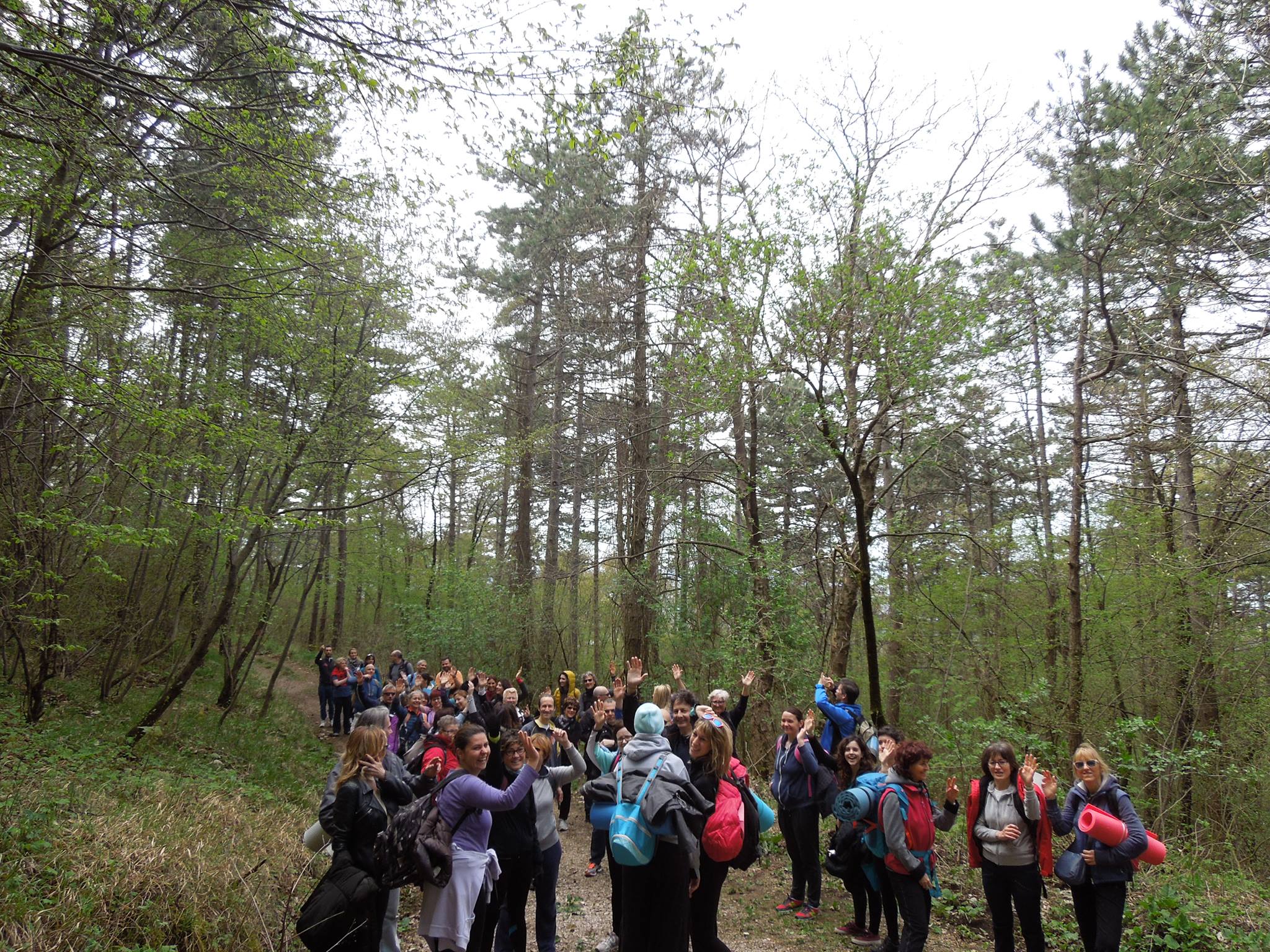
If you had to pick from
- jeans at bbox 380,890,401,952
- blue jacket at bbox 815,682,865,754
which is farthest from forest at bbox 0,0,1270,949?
jeans at bbox 380,890,401,952

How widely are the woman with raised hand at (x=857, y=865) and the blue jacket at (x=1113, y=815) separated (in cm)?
128

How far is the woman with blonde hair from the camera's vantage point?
3.46 metres

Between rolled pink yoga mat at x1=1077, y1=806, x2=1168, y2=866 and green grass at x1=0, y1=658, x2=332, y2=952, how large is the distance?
458 cm

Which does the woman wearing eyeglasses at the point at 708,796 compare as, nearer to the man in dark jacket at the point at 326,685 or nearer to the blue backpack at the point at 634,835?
the blue backpack at the point at 634,835

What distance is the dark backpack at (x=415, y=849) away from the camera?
345cm

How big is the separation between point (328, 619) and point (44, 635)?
62.1ft

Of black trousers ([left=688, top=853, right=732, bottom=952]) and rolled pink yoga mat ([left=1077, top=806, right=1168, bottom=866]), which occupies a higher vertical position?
rolled pink yoga mat ([left=1077, top=806, right=1168, bottom=866])

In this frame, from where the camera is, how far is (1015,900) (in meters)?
4.27

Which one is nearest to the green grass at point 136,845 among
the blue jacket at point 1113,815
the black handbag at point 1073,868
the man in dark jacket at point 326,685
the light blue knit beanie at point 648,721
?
the light blue knit beanie at point 648,721

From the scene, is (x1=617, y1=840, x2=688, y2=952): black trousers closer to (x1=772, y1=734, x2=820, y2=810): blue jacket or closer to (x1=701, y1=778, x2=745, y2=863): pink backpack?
(x1=701, y1=778, x2=745, y2=863): pink backpack

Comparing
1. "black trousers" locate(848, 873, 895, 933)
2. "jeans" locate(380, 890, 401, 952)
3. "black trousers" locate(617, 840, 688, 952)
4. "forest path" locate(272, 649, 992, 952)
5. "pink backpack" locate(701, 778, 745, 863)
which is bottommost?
"forest path" locate(272, 649, 992, 952)

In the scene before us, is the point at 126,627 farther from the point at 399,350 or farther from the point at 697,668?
the point at 697,668

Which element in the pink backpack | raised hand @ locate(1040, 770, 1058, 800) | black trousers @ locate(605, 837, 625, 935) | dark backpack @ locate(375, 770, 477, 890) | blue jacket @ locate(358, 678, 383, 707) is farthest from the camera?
blue jacket @ locate(358, 678, 383, 707)

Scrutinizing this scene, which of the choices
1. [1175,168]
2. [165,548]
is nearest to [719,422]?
[1175,168]
